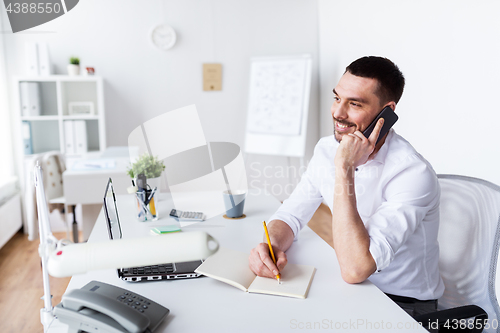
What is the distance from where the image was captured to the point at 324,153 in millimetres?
1478

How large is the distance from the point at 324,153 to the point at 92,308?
99 centimetres

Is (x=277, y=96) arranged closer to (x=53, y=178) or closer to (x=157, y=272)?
(x=53, y=178)

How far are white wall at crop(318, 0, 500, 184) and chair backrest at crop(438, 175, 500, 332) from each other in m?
0.83

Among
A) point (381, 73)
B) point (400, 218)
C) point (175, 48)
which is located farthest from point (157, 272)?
point (175, 48)

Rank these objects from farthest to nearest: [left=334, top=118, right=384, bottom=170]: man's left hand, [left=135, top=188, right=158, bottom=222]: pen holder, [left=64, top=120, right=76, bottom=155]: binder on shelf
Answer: [left=64, top=120, right=76, bottom=155]: binder on shelf, [left=135, top=188, right=158, bottom=222]: pen holder, [left=334, top=118, right=384, bottom=170]: man's left hand

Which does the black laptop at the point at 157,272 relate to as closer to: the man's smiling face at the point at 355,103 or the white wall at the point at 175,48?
the man's smiling face at the point at 355,103

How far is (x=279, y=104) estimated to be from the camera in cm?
385

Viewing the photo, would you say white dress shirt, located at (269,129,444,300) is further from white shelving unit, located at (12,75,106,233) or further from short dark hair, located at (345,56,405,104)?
white shelving unit, located at (12,75,106,233)

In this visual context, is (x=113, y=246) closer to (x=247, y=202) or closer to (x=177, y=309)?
(x=177, y=309)

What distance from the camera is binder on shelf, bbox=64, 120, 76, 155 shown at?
348cm

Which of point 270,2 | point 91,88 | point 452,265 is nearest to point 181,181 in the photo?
point 452,265

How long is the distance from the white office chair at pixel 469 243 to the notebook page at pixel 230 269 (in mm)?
604

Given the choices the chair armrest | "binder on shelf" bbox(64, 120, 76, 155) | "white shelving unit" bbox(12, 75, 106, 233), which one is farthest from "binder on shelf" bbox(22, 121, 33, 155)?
the chair armrest

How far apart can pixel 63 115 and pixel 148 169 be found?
7.75 feet
